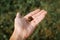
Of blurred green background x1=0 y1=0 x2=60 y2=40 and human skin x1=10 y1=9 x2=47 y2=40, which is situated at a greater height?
blurred green background x1=0 y1=0 x2=60 y2=40

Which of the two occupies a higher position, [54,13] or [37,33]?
[54,13]

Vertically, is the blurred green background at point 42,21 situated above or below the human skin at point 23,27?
above

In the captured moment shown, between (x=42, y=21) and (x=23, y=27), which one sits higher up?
(x=42, y=21)

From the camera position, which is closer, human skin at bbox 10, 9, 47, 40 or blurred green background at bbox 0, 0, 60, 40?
human skin at bbox 10, 9, 47, 40

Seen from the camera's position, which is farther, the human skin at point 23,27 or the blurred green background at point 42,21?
the blurred green background at point 42,21

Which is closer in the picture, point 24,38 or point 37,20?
point 24,38

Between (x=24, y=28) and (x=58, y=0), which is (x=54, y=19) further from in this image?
(x=24, y=28)

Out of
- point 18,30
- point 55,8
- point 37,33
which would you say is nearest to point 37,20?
point 18,30

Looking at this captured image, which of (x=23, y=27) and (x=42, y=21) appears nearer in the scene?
(x=23, y=27)
